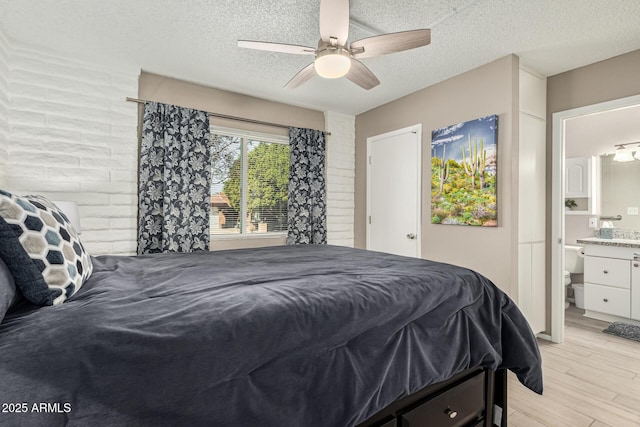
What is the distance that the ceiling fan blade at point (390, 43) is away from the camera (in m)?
1.84

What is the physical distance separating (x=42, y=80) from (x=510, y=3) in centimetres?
349

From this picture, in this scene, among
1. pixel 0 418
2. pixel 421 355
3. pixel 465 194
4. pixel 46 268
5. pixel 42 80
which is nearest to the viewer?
pixel 0 418

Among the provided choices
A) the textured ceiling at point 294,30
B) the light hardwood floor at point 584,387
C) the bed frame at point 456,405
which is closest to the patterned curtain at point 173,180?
the textured ceiling at point 294,30

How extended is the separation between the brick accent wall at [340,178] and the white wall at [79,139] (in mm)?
2234

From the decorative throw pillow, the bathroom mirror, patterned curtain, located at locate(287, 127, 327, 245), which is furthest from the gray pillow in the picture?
the bathroom mirror

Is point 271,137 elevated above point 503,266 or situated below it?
above

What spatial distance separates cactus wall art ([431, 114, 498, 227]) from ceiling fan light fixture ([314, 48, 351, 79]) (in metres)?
1.62

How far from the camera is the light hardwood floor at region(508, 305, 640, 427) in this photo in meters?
1.88

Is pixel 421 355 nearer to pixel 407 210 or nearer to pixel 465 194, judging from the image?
pixel 465 194

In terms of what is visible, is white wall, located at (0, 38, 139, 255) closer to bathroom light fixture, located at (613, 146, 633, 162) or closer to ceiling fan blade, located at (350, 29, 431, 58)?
ceiling fan blade, located at (350, 29, 431, 58)

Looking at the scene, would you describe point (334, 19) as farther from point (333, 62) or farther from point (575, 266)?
point (575, 266)

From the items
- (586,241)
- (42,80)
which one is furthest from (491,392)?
(42,80)

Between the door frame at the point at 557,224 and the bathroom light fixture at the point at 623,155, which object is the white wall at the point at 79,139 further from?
the bathroom light fixture at the point at 623,155

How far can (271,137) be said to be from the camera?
3848 mm
